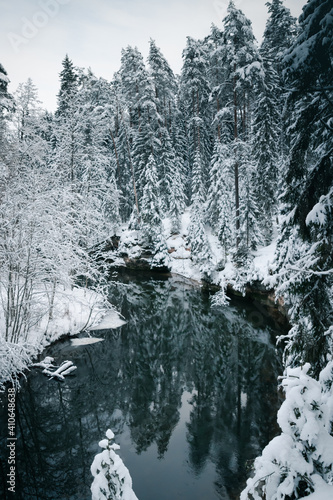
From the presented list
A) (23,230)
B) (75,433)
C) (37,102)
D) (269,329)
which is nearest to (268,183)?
(269,329)

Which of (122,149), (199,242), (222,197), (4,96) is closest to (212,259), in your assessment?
(199,242)

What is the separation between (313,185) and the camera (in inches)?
225

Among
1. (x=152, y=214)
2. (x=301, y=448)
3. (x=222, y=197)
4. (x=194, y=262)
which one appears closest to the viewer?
(x=301, y=448)

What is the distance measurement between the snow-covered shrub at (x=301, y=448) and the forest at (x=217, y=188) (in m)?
0.01

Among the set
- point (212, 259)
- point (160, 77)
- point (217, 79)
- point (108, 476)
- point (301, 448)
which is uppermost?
point (160, 77)

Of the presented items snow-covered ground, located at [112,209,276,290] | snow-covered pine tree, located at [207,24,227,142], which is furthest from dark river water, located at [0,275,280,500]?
snow-covered pine tree, located at [207,24,227,142]

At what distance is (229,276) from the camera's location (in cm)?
2312

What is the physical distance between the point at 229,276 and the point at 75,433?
16483 millimetres

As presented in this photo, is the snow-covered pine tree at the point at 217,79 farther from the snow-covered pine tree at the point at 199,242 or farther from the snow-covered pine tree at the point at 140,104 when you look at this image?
the snow-covered pine tree at the point at 199,242

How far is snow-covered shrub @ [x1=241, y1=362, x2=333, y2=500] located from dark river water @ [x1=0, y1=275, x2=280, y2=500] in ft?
17.2

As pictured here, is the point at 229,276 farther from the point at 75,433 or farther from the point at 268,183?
the point at 75,433

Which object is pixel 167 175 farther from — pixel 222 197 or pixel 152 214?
pixel 222 197

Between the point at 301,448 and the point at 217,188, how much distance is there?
25.1 metres

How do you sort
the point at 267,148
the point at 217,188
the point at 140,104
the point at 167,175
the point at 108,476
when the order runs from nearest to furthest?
the point at 108,476
the point at 267,148
the point at 217,188
the point at 140,104
the point at 167,175
